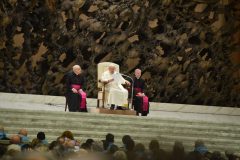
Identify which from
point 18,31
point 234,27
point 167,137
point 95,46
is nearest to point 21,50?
point 18,31

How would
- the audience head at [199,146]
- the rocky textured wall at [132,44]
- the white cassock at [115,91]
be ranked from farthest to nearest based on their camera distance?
the rocky textured wall at [132,44], the white cassock at [115,91], the audience head at [199,146]

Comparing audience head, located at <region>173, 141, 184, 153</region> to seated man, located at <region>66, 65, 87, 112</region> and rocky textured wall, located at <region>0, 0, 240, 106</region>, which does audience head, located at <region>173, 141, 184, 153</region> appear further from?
rocky textured wall, located at <region>0, 0, 240, 106</region>

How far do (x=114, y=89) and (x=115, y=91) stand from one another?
0.28ft

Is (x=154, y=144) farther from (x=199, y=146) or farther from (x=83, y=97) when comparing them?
(x=83, y=97)

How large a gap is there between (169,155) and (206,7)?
15276mm

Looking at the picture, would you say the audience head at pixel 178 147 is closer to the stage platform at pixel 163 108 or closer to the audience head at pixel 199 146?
the audience head at pixel 199 146

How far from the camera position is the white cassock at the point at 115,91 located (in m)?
12.1

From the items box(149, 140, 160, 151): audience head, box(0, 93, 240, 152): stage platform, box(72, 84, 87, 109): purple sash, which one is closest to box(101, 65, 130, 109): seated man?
box(0, 93, 240, 152): stage platform

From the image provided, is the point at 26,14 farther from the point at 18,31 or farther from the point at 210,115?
the point at 210,115

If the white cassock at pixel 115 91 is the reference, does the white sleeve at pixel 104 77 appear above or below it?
Result: above

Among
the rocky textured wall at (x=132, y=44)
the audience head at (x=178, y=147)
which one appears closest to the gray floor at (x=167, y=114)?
the rocky textured wall at (x=132, y=44)

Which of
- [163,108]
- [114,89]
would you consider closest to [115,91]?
[114,89]

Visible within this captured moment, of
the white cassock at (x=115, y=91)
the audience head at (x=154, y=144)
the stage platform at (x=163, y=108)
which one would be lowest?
the audience head at (x=154, y=144)

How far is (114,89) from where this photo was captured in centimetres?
1216
